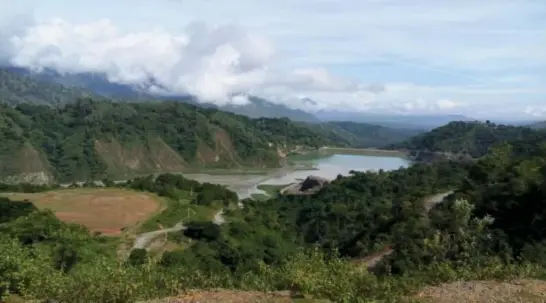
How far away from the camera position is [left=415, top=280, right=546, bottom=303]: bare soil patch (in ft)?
38.4

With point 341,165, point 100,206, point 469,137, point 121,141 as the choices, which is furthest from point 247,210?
point 469,137

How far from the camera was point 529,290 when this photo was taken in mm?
12164

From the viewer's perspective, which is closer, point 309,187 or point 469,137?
point 309,187

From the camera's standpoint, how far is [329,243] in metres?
49.4

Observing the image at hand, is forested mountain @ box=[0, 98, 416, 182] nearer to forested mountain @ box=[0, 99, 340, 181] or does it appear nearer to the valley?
forested mountain @ box=[0, 99, 340, 181]

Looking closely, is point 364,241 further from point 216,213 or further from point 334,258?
point 216,213

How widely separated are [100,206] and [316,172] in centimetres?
7409

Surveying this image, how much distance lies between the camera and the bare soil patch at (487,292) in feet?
38.4

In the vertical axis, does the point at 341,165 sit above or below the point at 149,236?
above

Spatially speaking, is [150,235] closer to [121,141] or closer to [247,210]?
[247,210]

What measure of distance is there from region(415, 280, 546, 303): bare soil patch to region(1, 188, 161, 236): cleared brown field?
141 ft

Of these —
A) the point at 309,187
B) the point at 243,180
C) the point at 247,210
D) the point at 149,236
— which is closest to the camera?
the point at 149,236

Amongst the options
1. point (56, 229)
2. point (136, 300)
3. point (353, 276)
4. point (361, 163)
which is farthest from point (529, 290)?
point (361, 163)

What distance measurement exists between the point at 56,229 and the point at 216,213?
29.0 metres
